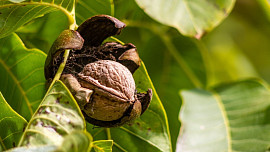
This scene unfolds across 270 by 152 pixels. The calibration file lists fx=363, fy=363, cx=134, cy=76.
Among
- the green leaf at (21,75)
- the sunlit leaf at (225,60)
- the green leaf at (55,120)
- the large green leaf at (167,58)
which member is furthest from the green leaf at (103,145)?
the sunlit leaf at (225,60)

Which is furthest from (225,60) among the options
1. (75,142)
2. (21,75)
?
(75,142)

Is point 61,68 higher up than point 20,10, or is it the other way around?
point 20,10

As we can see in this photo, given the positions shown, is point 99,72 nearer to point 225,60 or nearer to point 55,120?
point 55,120

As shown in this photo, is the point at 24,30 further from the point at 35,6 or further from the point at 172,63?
the point at 172,63

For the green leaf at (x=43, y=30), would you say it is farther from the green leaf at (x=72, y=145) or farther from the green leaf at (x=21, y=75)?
the green leaf at (x=72, y=145)

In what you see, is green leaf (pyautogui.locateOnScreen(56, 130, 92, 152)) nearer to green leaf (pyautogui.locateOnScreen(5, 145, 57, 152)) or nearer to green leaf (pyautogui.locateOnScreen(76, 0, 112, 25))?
green leaf (pyautogui.locateOnScreen(5, 145, 57, 152))

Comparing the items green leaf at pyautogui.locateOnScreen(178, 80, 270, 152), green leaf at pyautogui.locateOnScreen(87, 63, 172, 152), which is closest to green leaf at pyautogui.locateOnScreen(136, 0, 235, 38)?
green leaf at pyautogui.locateOnScreen(87, 63, 172, 152)

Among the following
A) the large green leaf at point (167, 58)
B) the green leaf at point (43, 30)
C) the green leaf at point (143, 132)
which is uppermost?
the green leaf at point (43, 30)
